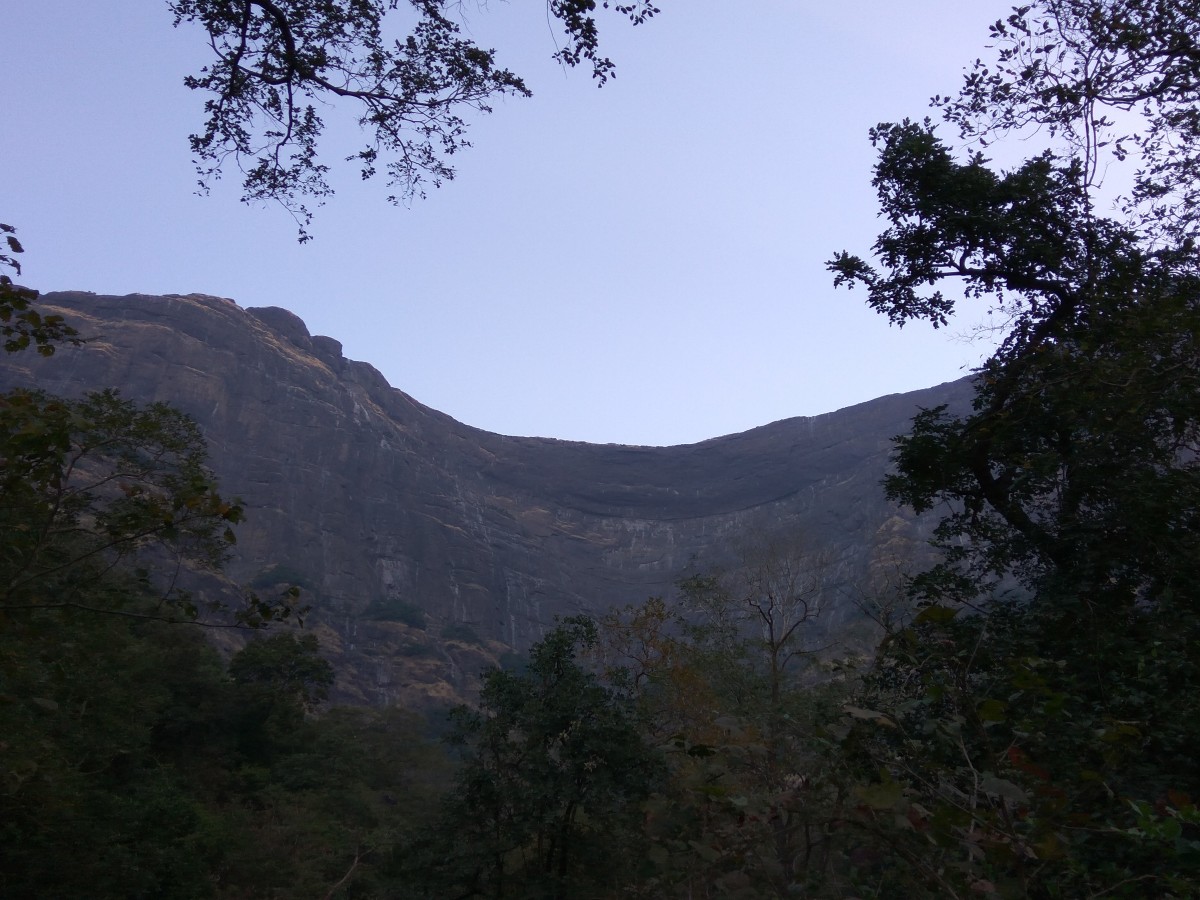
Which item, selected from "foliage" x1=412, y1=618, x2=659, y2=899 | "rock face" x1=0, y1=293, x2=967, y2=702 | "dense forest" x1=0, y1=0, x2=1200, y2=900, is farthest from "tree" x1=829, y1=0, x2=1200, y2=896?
"rock face" x1=0, y1=293, x2=967, y2=702

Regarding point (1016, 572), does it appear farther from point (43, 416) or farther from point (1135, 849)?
point (43, 416)

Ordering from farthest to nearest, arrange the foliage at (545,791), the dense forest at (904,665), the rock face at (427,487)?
the rock face at (427,487) < the foliage at (545,791) < the dense forest at (904,665)

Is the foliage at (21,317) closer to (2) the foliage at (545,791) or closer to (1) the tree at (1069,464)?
(1) the tree at (1069,464)

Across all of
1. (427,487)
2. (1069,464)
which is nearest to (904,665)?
(1069,464)

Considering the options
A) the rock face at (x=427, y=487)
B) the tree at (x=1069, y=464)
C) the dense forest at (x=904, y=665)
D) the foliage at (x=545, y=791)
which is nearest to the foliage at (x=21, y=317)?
the dense forest at (x=904, y=665)

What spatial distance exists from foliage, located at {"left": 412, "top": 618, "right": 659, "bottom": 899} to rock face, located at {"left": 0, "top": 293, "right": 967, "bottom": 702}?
45.4 metres

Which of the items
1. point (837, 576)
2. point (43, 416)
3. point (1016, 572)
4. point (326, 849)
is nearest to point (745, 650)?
point (326, 849)

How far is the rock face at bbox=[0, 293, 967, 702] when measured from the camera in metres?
63.8

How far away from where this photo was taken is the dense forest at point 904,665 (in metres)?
2.94

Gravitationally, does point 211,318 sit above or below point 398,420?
above

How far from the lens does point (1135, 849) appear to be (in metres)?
3.96

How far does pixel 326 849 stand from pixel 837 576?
52289 millimetres

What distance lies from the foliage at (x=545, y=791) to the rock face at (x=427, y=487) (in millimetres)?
45415

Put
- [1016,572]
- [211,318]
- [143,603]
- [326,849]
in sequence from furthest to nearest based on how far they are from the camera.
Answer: [211,318] < [143,603] < [326,849] < [1016,572]
